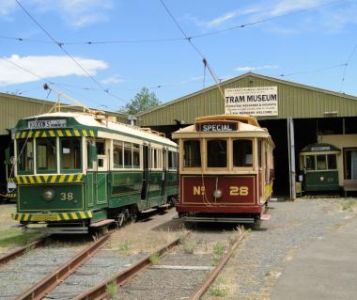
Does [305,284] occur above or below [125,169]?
below

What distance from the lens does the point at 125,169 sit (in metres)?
15.9

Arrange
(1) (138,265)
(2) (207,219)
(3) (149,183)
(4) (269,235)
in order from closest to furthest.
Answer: (1) (138,265) < (4) (269,235) < (2) (207,219) < (3) (149,183)

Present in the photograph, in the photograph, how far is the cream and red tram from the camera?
15.4m

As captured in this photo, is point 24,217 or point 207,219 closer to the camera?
point 24,217

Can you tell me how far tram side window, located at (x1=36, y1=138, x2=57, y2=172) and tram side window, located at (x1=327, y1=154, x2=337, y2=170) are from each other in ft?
69.9

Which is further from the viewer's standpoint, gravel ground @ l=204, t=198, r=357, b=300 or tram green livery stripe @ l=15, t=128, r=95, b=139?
tram green livery stripe @ l=15, t=128, r=95, b=139

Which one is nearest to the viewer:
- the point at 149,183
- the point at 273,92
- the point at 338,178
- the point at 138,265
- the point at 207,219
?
the point at 138,265

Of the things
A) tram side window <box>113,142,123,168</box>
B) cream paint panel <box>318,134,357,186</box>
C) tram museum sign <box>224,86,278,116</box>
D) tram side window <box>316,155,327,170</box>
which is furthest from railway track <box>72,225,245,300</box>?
cream paint panel <box>318,134,357,186</box>

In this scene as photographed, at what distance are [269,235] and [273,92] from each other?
15645 millimetres

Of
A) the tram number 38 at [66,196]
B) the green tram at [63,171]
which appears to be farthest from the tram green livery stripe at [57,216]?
the tram number 38 at [66,196]

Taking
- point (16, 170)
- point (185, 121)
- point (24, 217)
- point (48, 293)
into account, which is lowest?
point (48, 293)

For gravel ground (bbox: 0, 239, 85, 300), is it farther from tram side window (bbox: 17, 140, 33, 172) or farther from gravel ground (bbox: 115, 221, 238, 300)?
tram side window (bbox: 17, 140, 33, 172)

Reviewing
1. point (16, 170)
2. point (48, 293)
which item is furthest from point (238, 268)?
point (16, 170)

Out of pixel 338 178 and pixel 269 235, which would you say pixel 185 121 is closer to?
pixel 338 178
